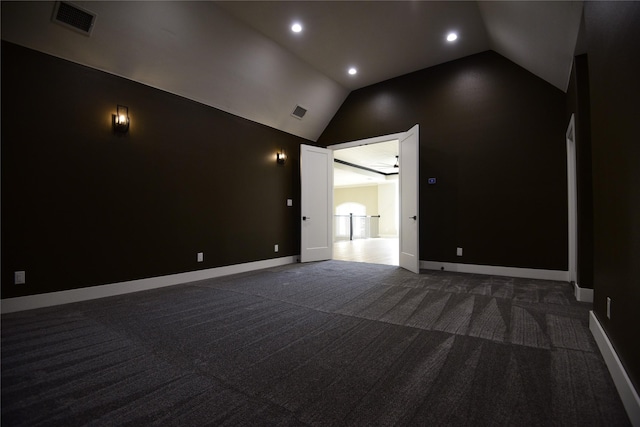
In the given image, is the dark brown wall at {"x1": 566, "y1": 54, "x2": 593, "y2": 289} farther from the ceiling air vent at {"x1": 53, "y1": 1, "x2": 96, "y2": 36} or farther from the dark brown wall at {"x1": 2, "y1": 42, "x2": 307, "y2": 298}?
the ceiling air vent at {"x1": 53, "y1": 1, "x2": 96, "y2": 36}

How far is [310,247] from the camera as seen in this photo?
5.96 m

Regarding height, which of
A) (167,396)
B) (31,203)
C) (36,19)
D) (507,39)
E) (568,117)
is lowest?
(167,396)

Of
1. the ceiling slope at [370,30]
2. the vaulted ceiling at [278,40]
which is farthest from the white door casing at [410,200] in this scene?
the vaulted ceiling at [278,40]

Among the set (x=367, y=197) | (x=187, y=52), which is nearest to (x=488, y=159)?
(x=187, y=52)

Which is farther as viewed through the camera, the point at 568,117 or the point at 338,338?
the point at 568,117

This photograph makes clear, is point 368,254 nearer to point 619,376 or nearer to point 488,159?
point 488,159

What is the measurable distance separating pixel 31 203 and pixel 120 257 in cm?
101

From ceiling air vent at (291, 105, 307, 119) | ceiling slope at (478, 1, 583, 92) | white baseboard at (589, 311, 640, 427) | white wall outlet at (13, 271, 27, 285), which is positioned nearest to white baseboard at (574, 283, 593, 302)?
white baseboard at (589, 311, 640, 427)

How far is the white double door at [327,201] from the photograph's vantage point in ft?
15.7

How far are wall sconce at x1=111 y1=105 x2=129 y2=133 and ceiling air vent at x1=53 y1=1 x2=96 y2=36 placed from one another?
0.80 m

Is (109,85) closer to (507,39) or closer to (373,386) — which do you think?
(373,386)

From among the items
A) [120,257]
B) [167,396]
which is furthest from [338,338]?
[120,257]

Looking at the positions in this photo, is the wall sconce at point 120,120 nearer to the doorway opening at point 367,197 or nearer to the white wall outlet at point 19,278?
the white wall outlet at point 19,278

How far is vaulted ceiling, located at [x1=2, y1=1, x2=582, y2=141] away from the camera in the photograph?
3.03 meters
